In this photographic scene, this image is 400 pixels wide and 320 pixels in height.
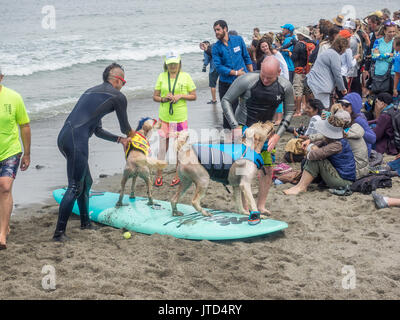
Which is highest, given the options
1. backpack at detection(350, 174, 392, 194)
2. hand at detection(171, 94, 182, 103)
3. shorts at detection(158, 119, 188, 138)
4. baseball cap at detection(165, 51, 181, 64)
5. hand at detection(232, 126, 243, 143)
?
baseball cap at detection(165, 51, 181, 64)

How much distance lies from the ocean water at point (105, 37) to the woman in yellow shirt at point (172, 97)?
21.9ft

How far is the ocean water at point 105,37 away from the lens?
17.7m

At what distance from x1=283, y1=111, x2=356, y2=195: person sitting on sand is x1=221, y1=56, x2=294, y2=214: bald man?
3.51ft

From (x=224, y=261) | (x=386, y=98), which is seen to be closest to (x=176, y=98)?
(x=224, y=261)

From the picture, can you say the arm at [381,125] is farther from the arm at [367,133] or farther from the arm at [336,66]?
the arm at [336,66]

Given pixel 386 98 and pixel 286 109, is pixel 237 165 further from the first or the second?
pixel 386 98

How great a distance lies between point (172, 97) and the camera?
7109 mm

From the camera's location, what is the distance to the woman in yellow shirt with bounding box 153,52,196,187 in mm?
7148

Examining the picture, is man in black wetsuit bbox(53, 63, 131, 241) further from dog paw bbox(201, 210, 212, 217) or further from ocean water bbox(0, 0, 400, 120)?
ocean water bbox(0, 0, 400, 120)

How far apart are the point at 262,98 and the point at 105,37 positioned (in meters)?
27.7

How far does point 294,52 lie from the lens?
37.1 feet

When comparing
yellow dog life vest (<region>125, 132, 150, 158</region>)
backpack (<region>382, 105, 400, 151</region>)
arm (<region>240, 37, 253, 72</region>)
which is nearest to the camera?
yellow dog life vest (<region>125, 132, 150, 158</region>)

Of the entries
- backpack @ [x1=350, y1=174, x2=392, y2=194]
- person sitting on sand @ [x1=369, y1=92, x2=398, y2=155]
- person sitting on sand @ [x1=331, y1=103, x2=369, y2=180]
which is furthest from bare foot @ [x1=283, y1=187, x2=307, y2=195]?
person sitting on sand @ [x1=369, y1=92, x2=398, y2=155]

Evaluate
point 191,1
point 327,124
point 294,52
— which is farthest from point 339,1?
point 327,124
